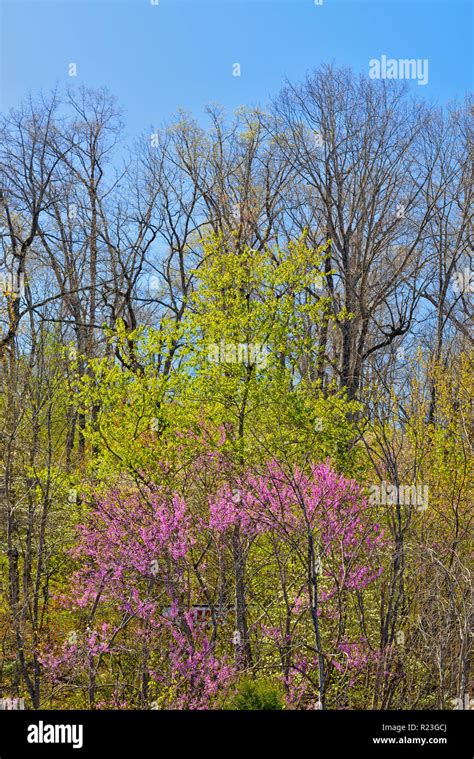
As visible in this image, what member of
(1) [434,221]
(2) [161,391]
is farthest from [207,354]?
(1) [434,221]

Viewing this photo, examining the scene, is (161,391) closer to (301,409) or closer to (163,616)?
(301,409)

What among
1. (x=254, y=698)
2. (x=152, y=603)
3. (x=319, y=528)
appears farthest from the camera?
(x=152, y=603)

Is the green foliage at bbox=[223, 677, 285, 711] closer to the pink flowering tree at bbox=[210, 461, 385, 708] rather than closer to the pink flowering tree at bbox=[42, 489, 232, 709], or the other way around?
the pink flowering tree at bbox=[42, 489, 232, 709]

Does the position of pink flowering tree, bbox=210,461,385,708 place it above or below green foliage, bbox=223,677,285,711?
above

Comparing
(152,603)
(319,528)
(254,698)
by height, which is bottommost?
(254,698)

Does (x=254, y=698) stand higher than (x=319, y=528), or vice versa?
(x=319, y=528)

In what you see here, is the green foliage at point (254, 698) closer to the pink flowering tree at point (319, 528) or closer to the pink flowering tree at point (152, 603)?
the pink flowering tree at point (152, 603)

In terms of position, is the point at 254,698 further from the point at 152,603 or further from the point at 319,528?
the point at 152,603

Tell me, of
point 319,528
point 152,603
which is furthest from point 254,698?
point 152,603

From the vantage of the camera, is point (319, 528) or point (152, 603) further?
point (152, 603)

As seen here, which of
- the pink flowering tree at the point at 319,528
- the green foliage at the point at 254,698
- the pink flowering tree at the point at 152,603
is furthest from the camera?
the pink flowering tree at the point at 152,603

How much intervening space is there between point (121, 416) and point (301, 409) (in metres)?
2.96

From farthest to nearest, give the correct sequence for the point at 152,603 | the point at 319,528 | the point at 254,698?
the point at 152,603, the point at 319,528, the point at 254,698
